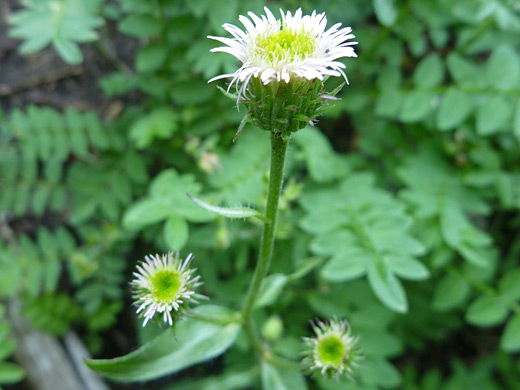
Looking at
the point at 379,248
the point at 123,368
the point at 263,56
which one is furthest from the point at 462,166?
the point at 123,368

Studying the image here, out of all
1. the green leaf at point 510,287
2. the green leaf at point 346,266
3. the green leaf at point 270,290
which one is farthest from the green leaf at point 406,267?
the green leaf at point 510,287

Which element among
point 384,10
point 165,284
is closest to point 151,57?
point 384,10

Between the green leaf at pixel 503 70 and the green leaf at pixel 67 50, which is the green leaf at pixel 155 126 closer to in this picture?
the green leaf at pixel 67 50

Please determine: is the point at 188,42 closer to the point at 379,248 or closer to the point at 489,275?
the point at 379,248

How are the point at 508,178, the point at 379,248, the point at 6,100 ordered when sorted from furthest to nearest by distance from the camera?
the point at 6,100, the point at 508,178, the point at 379,248

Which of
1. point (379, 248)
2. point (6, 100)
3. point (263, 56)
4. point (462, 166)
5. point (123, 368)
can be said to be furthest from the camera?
point (6, 100)

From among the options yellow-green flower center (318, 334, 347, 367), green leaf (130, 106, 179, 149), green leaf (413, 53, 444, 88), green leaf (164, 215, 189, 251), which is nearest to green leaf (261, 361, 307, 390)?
yellow-green flower center (318, 334, 347, 367)
